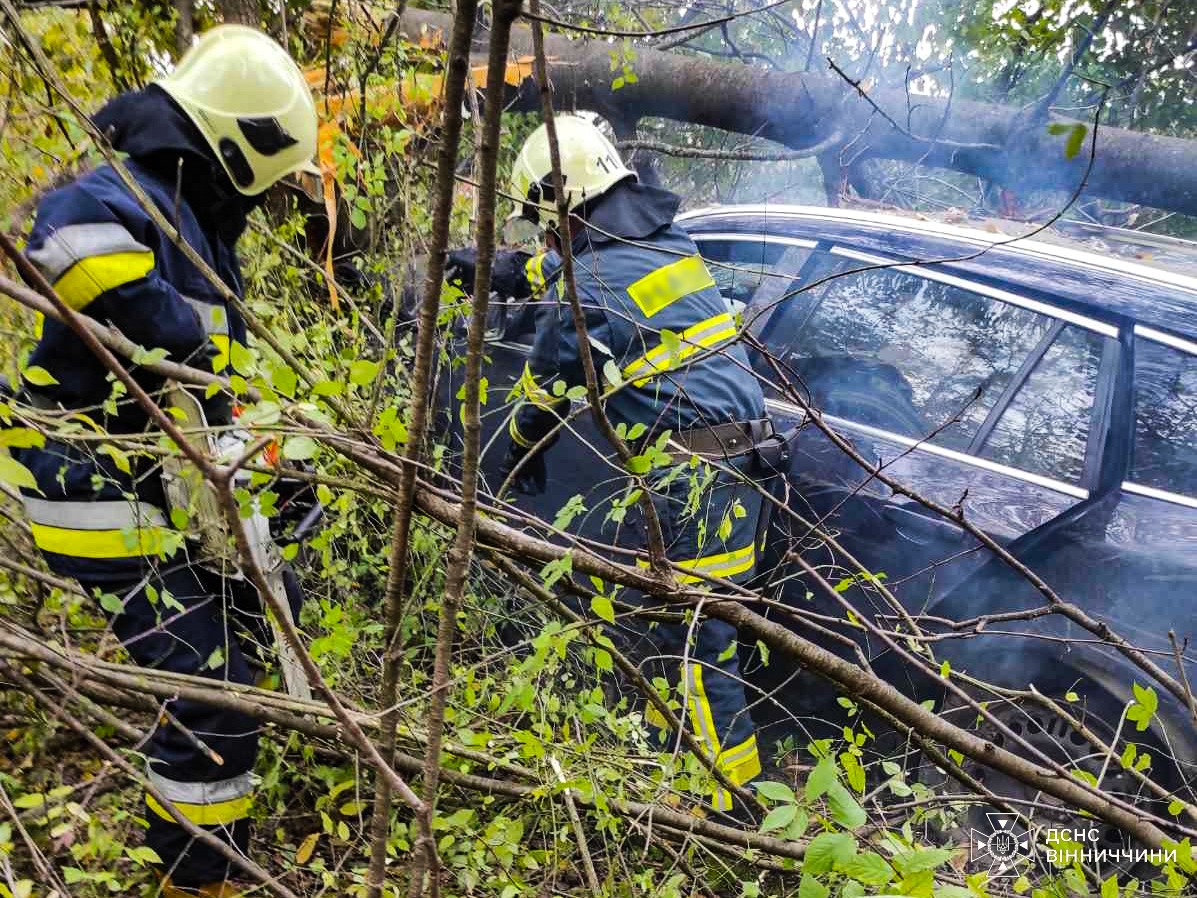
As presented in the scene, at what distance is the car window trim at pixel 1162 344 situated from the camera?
255 cm

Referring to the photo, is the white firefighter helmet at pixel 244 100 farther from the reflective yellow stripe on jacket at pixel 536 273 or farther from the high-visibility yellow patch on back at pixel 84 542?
the high-visibility yellow patch on back at pixel 84 542

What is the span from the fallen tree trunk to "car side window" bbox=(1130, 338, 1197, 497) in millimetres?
1846

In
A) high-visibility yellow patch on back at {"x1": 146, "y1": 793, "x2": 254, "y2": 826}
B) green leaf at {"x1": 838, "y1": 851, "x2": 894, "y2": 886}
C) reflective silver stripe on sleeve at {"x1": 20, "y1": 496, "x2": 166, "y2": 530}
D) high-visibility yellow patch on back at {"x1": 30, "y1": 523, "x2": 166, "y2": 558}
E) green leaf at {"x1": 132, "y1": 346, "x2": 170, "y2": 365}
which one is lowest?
high-visibility yellow patch on back at {"x1": 146, "y1": 793, "x2": 254, "y2": 826}

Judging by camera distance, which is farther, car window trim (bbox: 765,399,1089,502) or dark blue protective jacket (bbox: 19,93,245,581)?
car window trim (bbox: 765,399,1089,502)

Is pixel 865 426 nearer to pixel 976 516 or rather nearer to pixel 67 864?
pixel 976 516

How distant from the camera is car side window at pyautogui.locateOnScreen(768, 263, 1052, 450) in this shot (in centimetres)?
297

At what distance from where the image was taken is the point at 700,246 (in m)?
3.92

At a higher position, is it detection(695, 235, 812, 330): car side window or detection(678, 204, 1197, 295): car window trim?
detection(678, 204, 1197, 295): car window trim

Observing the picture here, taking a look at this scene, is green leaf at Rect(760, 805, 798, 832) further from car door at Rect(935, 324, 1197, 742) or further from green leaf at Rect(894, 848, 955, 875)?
car door at Rect(935, 324, 1197, 742)

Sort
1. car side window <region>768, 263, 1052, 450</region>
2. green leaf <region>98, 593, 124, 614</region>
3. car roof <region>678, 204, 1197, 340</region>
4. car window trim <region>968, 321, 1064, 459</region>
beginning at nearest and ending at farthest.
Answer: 1. green leaf <region>98, 593, 124, 614</region>
2. car roof <region>678, 204, 1197, 340</region>
3. car window trim <region>968, 321, 1064, 459</region>
4. car side window <region>768, 263, 1052, 450</region>

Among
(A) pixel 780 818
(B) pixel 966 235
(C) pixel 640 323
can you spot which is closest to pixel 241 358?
(A) pixel 780 818

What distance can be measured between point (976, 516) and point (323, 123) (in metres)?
3.00

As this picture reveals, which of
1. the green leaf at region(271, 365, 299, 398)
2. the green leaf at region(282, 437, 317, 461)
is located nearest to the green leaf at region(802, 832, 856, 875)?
the green leaf at region(282, 437, 317, 461)

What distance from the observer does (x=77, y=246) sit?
6.05 ft
